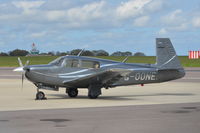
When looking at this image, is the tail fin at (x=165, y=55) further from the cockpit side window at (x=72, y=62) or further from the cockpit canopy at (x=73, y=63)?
the cockpit side window at (x=72, y=62)

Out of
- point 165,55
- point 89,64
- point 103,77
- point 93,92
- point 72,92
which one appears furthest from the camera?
point 165,55

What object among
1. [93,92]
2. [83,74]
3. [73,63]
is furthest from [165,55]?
[73,63]

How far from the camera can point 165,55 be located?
21.1m

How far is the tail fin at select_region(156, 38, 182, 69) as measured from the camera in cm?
2100

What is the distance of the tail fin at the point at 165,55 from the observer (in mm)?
21000

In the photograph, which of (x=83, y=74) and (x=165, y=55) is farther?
(x=165, y=55)

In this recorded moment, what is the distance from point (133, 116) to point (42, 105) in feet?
15.0

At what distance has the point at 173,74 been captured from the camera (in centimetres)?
2108

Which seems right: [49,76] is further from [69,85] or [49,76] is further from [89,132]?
[89,132]

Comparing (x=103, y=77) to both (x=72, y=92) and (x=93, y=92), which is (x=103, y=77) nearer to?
(x=93, y=92)

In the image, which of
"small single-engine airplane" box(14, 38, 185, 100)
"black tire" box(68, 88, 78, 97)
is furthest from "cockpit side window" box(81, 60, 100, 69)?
"black tire" box(68, 88, 78, 97)

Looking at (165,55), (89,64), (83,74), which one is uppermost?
(165,55)

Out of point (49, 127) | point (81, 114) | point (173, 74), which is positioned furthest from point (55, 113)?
point (173, 74)

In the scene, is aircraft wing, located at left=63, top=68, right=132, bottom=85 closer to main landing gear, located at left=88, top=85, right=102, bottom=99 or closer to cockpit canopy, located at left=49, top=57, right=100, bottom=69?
main landing gear, located at left=88, top=85, right=102, bottom=99
